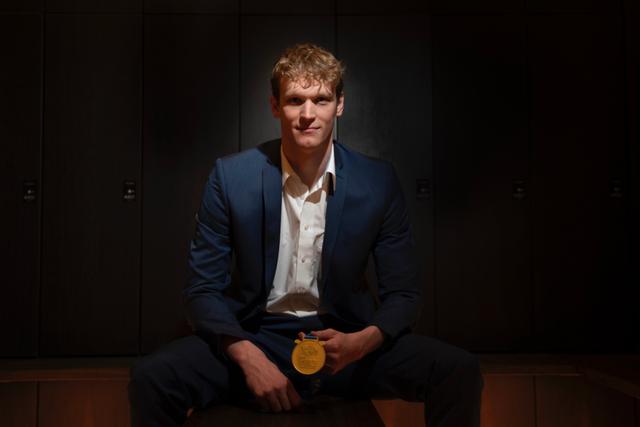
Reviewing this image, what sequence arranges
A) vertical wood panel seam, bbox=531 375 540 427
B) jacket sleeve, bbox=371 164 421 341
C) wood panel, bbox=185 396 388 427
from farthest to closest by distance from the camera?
vertical wood panel seam, bbox=531 375 540 427 → jacket sleeve, bbox=371 164 421 341 → wood panel, bbox=185 396 388 427

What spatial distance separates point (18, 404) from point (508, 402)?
2239mm

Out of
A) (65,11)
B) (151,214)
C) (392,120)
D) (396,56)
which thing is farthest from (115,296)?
(396,56)

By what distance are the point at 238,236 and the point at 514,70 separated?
8.03 feet

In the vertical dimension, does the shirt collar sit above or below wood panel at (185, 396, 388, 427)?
Answer: above

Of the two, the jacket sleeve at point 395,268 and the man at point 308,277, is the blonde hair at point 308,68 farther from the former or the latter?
the jacket sleeve at point 395,268

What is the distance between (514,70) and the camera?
3.42m

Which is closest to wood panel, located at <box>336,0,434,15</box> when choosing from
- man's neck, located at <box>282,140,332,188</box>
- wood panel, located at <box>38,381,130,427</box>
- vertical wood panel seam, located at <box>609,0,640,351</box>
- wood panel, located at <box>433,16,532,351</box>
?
wood panel, located at <box>433,16,532,351</box>

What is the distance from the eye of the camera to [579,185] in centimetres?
340

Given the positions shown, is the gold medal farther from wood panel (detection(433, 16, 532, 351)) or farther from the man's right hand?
wood panel (detection(433, 16, 532, 351))

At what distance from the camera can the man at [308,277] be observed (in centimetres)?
142

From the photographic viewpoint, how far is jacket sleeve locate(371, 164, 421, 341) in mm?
1541

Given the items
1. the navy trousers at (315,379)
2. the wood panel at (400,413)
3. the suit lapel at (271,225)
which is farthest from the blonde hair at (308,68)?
the wood panel at (400,413)

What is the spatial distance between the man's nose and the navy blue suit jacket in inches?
6.9

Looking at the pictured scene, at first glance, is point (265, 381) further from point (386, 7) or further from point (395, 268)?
point (386, 7)
